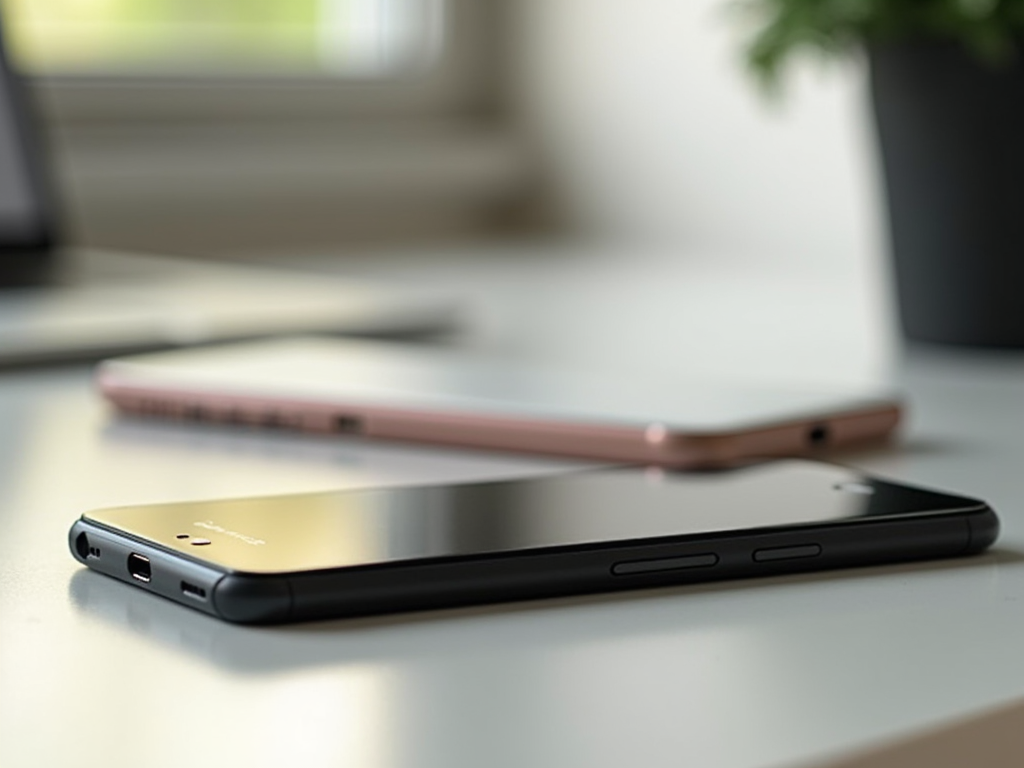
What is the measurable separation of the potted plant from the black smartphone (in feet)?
1.52

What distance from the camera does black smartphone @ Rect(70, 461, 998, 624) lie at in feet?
1.34

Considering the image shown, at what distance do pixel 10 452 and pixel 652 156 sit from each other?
130cm

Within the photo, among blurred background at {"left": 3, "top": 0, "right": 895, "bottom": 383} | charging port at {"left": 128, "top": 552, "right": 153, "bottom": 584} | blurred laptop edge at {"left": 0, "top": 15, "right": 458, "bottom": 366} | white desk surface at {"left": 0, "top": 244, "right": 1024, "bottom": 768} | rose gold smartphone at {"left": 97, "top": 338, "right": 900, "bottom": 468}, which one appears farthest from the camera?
blurred background at {"left": 3, "top": 0, "right": 895, "bottom": 383}

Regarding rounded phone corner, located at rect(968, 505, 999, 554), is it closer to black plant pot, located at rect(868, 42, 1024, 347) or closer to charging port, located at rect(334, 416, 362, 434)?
charging port, located at rect(334, 416, 362, 434)

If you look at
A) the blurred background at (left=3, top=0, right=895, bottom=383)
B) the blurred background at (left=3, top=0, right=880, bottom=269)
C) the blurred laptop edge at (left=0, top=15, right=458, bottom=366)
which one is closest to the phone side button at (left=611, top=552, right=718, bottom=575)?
the blurred laptop edge at (left=0, top=15, right=458, bottom=366)

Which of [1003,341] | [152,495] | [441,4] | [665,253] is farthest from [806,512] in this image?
[441,4]

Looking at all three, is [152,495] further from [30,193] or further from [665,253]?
[665,253]

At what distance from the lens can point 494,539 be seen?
1.44 feet

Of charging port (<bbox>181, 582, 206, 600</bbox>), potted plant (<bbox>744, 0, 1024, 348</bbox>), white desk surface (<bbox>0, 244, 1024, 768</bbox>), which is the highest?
potted plant (<bbox>744, 0, 1024, 348</bbox>)

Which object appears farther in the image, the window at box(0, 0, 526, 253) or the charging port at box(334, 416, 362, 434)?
the window at box(0, 0, 526, 253)

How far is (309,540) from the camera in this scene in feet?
1.42

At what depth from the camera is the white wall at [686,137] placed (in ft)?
5.57

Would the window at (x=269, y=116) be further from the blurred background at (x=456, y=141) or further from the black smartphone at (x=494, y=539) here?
the black smartphone at (x=494, y=539)

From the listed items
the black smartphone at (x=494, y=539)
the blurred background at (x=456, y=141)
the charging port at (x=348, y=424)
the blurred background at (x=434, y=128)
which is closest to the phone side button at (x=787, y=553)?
the black smartphone at (x=494, y=539)
